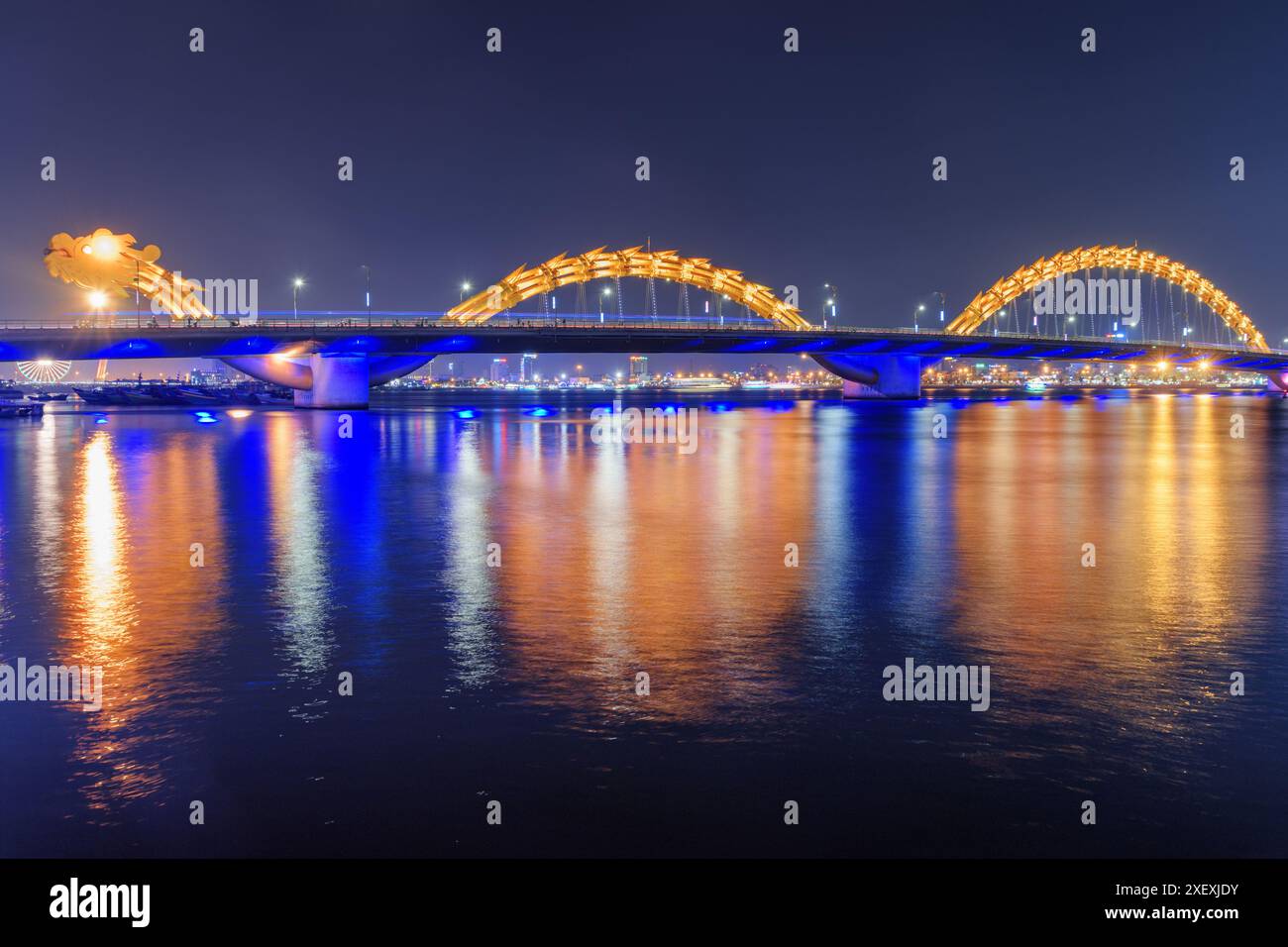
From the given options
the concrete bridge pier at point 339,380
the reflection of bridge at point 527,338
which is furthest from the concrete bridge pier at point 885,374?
the concrete bridge pier at point 339,380

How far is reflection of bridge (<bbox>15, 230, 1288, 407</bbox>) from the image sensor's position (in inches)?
3263

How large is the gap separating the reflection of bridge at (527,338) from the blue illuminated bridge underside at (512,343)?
0.49 feet

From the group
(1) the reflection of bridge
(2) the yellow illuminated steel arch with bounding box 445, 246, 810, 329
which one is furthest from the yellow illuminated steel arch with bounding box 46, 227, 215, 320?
(2) the yellow illuminated steel arch with bounding box 445, 246, 810, 329

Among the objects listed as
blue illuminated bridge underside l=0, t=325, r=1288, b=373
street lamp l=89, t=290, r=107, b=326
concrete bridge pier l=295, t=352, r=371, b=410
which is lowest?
concrete bridge pier l=295, t=352, r=371, b=410

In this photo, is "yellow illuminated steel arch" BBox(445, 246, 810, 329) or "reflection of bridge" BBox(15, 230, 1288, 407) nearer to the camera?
"reflection of bridge" BBox(15, 230, 1288, 407)

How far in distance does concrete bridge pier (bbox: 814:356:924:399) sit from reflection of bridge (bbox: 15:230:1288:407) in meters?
0.15

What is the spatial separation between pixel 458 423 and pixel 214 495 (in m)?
43.6

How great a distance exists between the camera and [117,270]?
341 feet

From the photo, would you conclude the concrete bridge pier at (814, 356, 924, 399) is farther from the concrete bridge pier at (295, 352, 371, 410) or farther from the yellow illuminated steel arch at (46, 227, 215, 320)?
the yellow illuminated steel arch at (46, 227, 215, 320)

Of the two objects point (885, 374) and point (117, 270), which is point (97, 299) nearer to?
point (117, 270)

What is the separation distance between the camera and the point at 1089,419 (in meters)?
73.6

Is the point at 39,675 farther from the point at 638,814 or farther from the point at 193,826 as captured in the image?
the point at 638,814
